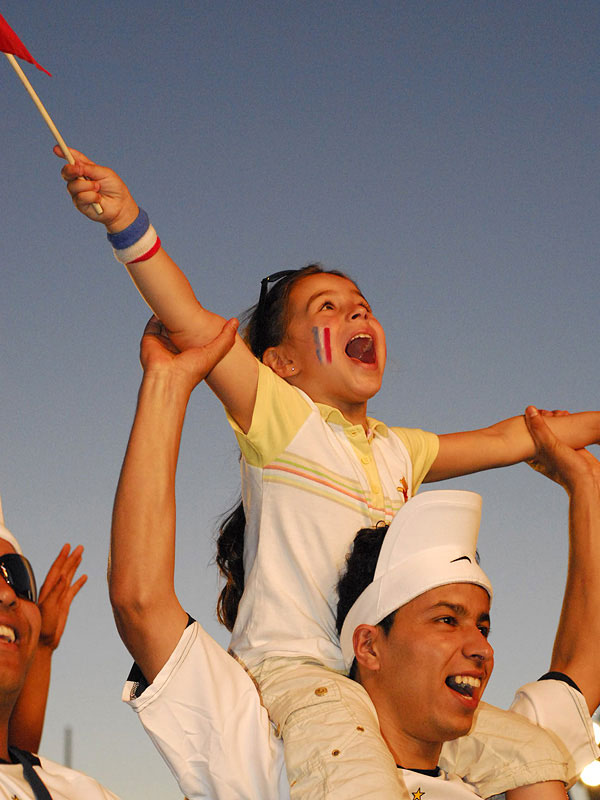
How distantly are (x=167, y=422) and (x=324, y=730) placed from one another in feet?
2.90

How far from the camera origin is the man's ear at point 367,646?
10.0 feet

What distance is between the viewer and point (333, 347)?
12.3 ft

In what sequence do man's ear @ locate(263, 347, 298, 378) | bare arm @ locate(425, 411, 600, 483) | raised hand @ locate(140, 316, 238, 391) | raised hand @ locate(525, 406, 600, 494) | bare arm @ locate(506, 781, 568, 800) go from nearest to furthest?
raised hand @ locate(140, 316, 238, 391) → bare arm @ locate(506, 781, 568, 800) → man's ear @ locate(263, 347, 298, 378) → bare arm @ locate(425, 411, 600, 483) → raised hand @ locate(525, 406, 600, 494)

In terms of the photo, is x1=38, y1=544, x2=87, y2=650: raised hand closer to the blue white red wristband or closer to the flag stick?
the blue white red wristband

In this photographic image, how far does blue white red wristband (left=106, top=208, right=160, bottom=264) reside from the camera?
3.09 m

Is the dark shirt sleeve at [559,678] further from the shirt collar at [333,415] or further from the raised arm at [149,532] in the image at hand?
the raised arm at [149,532]

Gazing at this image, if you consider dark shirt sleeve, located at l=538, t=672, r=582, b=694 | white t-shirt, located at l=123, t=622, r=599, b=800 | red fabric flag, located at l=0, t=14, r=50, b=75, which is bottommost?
white t-shirt, located at l=123, t=622, r=599, b=800

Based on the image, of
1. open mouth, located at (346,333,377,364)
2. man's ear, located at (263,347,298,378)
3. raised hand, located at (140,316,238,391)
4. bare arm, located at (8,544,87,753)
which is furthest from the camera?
man's ear, located at (263,347,298,378)

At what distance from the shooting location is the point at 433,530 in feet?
10.4

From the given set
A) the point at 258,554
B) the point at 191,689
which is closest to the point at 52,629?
the point at 258,554

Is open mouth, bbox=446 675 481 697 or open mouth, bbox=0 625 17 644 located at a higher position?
open mouth, bbox=446 675 481 697

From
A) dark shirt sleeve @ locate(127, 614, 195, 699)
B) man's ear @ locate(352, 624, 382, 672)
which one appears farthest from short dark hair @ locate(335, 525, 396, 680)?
dark shirt sleeve @ locate(127, 614, 195, 699)

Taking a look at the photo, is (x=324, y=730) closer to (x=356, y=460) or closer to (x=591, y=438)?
(x=356, y=460)

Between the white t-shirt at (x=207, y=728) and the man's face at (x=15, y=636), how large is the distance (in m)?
0.27
